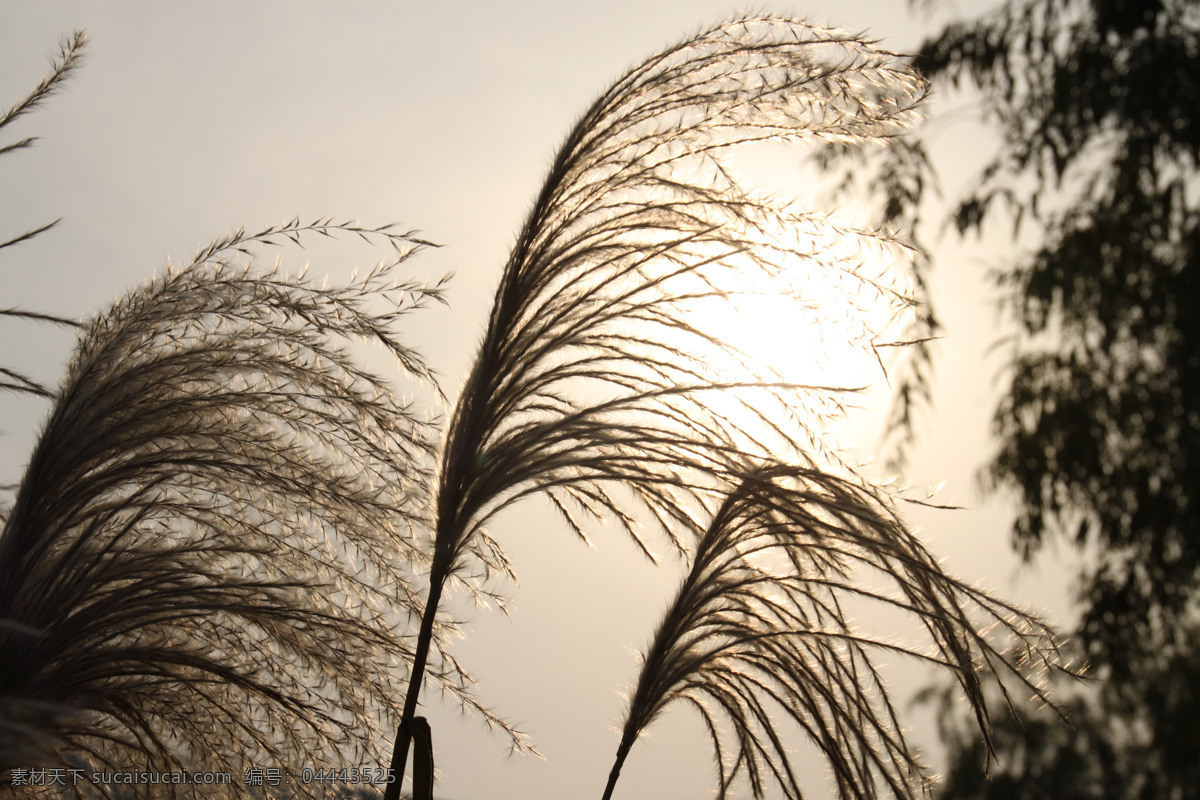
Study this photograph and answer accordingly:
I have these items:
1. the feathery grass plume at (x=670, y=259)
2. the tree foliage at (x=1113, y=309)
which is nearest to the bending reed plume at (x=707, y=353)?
Result: the feathery grass plume at (x=670, y=259)

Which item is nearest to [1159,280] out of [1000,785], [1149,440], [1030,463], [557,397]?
[1149,440]

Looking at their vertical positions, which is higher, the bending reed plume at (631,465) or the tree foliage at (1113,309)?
the tree foliage at (1113,309)

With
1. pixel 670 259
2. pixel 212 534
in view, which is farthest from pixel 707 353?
pixel 212 534

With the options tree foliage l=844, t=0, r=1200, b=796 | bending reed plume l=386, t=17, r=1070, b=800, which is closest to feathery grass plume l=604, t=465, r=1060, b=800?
bending reed plume l=386, t=17, r=1070, b=800

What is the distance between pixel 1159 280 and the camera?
12.7 feet

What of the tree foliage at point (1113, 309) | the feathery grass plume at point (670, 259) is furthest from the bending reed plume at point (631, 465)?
the tree foliage at point (1113, 309)

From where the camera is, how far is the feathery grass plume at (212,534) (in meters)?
1.83

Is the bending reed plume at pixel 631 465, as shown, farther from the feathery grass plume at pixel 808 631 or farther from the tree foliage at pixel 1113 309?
the tree foliage at pixel 1113 309

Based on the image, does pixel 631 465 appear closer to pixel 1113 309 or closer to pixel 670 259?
pixel 670 259

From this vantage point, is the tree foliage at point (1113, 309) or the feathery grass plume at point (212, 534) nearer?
the feathery grass plume at point (212, 534)

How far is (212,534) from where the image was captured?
2.20 meters

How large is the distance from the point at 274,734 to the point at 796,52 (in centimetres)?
208

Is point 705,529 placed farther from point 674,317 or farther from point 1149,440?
point 1149,440

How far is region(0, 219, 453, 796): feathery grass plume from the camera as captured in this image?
6.01 feet
